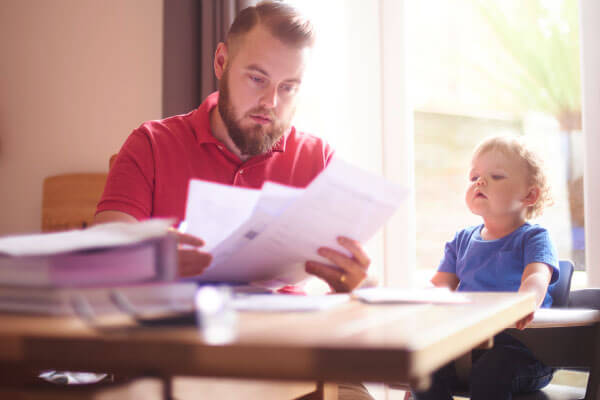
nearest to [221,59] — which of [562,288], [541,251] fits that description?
[541,251]

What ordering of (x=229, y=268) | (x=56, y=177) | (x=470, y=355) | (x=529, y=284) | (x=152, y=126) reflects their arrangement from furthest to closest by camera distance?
(x=56, y=177) < (x=152, y=126) < (x=529, y=284) < (x=470, y=355) < (x=229, y=268)

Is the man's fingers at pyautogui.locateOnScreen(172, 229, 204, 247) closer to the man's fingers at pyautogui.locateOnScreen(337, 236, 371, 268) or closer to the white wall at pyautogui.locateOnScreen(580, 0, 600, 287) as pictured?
the man's fingers at pyautogui.locateOnScreen(337, 236, 371, 268)

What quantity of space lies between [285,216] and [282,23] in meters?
0.87

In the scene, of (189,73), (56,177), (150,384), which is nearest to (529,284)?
(150,384)

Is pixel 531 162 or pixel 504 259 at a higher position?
pixel 531 162

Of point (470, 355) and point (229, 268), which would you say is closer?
point (229, 268)

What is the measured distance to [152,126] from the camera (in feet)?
5.13

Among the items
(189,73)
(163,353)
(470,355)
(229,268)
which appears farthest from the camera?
(189,73)

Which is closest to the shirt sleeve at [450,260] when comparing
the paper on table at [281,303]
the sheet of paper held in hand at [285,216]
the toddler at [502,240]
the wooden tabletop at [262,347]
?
the toddler at [502,240]

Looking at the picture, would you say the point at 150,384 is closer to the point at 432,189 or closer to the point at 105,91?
the point at 432,189

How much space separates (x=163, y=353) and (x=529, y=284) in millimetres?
1193

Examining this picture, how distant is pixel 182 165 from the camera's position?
1.49 m

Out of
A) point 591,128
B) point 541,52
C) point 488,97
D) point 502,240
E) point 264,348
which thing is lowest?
point 264,348

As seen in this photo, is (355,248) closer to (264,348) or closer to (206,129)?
(264,348)
